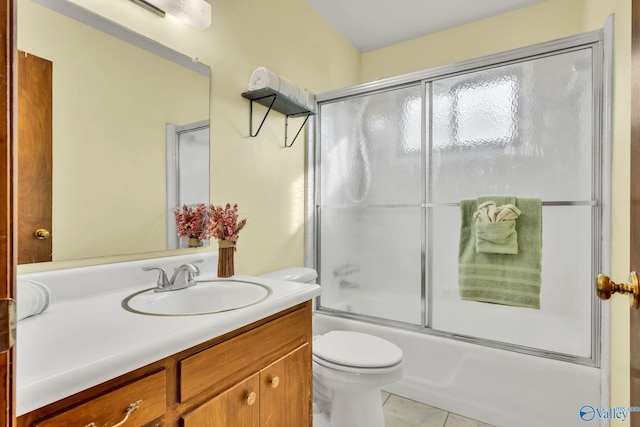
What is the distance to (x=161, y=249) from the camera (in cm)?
135

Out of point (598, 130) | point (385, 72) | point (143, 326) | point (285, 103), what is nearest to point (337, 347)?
point (143, 326)

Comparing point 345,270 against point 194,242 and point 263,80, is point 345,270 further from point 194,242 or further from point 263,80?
point 263,80

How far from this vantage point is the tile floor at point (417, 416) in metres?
1.76

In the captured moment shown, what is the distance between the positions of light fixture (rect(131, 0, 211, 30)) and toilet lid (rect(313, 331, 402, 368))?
1573mm

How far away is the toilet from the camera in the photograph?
145 centimetres

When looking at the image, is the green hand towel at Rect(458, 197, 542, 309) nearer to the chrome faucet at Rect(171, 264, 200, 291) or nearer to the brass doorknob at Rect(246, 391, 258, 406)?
the brass doorknob at Rect(246, 391, 258, 406)

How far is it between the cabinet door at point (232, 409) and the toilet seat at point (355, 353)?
600mm

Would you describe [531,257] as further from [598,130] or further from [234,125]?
[234,125]

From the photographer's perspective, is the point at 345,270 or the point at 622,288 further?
the point at 345,270

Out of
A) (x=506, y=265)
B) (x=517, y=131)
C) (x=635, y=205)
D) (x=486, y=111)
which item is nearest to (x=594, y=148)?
(x=517, y=131)

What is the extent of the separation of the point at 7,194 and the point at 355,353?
147 cm

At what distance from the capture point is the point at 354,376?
1452 mm

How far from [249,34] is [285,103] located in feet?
1.31

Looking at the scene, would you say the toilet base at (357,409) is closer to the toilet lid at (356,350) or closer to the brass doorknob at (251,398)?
the toilet lid at (356,350)
